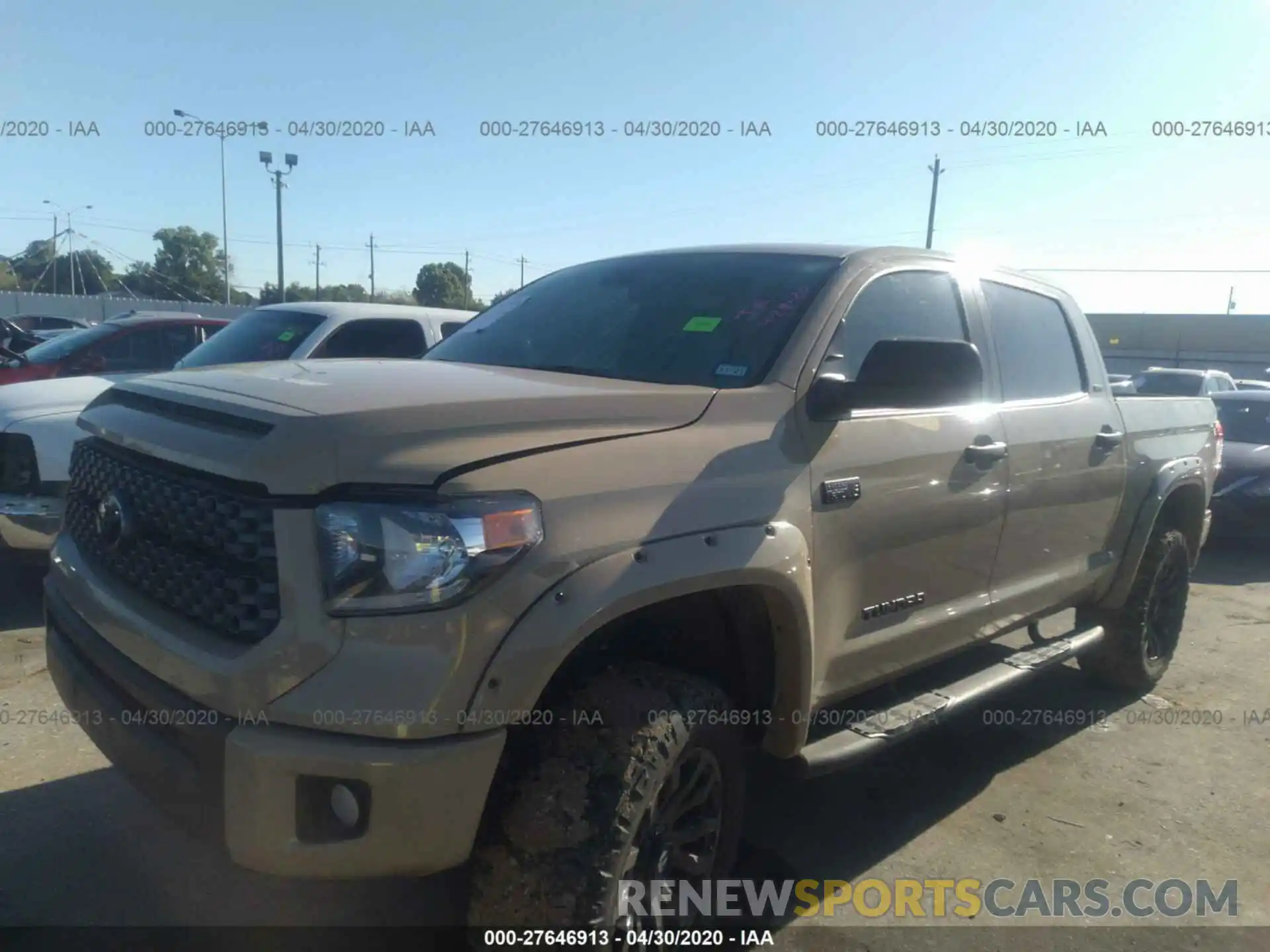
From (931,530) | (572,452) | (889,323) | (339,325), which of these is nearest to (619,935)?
(572,452)

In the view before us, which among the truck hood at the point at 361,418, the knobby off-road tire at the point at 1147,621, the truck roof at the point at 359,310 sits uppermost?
the truck roof at the point at 359,310

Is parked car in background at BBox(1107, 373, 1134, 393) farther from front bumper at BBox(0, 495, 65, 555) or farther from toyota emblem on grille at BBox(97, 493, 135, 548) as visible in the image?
front bumper at BBox(0, 495, 65, 555)

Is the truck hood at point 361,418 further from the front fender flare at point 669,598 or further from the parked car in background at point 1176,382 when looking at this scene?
the parked car in background at point 1176,382

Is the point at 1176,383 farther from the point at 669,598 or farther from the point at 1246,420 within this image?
the point at 669,598

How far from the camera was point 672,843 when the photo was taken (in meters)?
2.59

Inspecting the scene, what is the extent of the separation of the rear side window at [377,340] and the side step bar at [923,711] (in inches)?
189

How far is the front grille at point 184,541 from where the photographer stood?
2150 mm

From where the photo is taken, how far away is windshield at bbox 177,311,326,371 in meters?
7.14

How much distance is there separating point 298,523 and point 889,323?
215cm

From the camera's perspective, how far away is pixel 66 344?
26.8 ft

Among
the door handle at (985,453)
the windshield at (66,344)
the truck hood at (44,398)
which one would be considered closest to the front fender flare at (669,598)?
the door handle at (985,453)

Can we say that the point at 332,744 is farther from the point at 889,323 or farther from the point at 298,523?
the point at 889,323

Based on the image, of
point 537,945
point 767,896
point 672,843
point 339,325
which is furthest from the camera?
point 339,325

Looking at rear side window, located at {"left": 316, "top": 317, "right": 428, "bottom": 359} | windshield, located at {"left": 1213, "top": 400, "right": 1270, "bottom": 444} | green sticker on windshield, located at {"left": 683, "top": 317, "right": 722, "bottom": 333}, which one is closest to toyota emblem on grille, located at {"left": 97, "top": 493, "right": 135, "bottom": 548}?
green sticker on windshield, located at {"left": 683, "top": 317, "right": 722, "bottom": 333}
